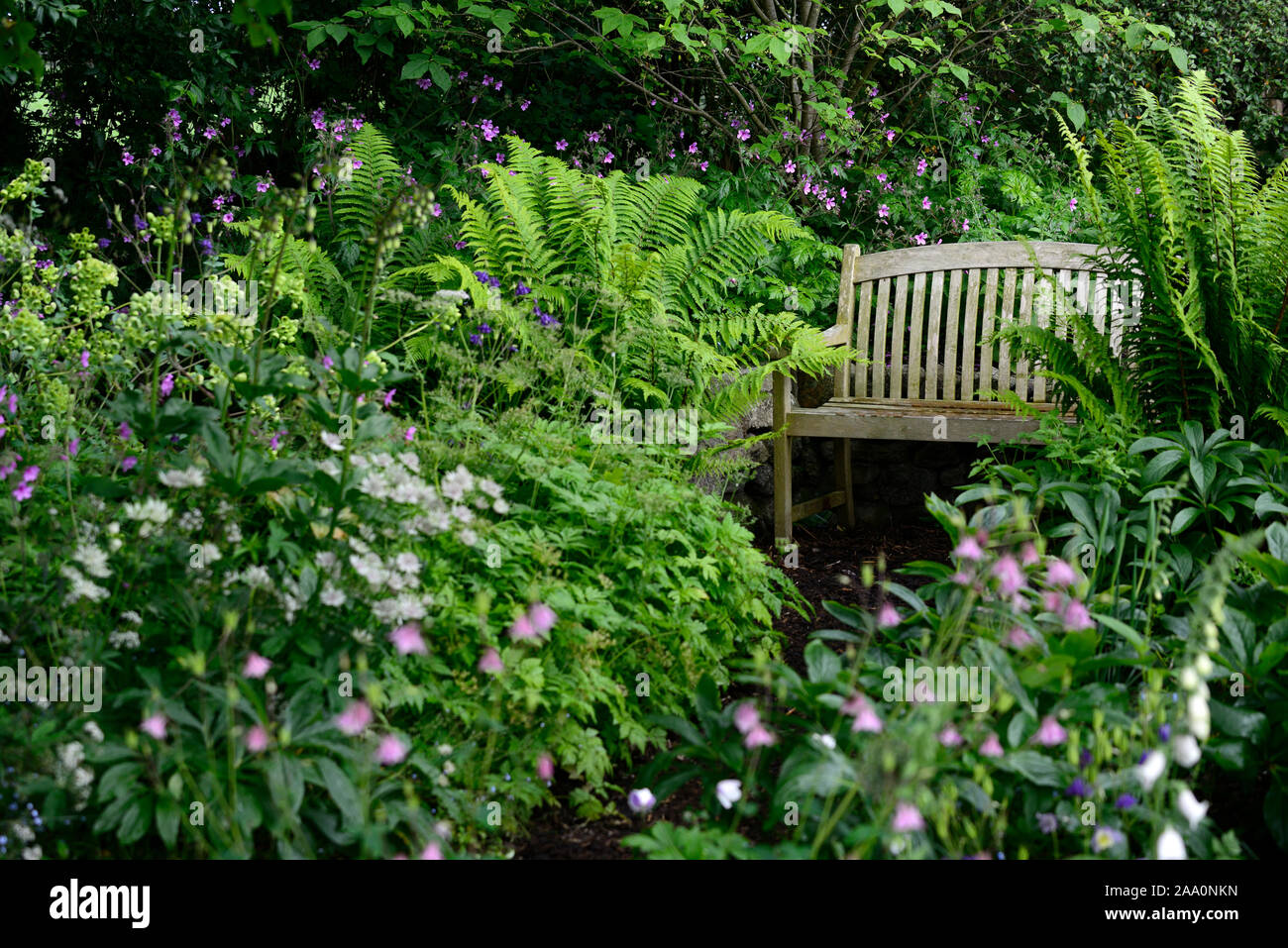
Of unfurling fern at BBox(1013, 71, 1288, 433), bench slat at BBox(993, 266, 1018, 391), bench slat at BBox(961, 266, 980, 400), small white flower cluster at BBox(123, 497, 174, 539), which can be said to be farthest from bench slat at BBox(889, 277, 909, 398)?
small white flower cluster at BBox(123, 497, 174, 539)

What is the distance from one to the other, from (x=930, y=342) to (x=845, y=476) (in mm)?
713

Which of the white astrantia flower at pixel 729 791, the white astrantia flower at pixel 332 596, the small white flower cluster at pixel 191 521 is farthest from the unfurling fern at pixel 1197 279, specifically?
the small white flower cluster at pixel 191 521

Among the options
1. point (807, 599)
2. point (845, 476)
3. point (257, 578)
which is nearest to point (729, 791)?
point (257, 578)

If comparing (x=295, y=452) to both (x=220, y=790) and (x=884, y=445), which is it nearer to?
(x=220, y=790)

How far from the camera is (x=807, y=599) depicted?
398cm

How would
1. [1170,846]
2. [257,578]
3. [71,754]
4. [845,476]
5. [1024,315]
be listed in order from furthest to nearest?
[845,476] < [1024,315] < [257,578] < [71,754] < [1170,846]

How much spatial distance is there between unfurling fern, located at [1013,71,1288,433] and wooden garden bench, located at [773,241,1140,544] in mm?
852

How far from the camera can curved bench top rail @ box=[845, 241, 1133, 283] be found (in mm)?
4566

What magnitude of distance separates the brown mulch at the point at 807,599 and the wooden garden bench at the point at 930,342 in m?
0.17

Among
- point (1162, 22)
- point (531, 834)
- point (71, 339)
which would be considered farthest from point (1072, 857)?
point (1162, 22)

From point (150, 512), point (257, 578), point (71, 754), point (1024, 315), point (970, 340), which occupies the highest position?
point (1024, 315)

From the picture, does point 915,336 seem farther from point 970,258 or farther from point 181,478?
point 181,478

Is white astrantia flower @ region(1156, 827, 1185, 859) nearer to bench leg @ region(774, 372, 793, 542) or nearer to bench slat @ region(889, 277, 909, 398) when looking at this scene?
bench leg @ region(774, 372, 793, 542)

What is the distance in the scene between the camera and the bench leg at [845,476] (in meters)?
4.92
